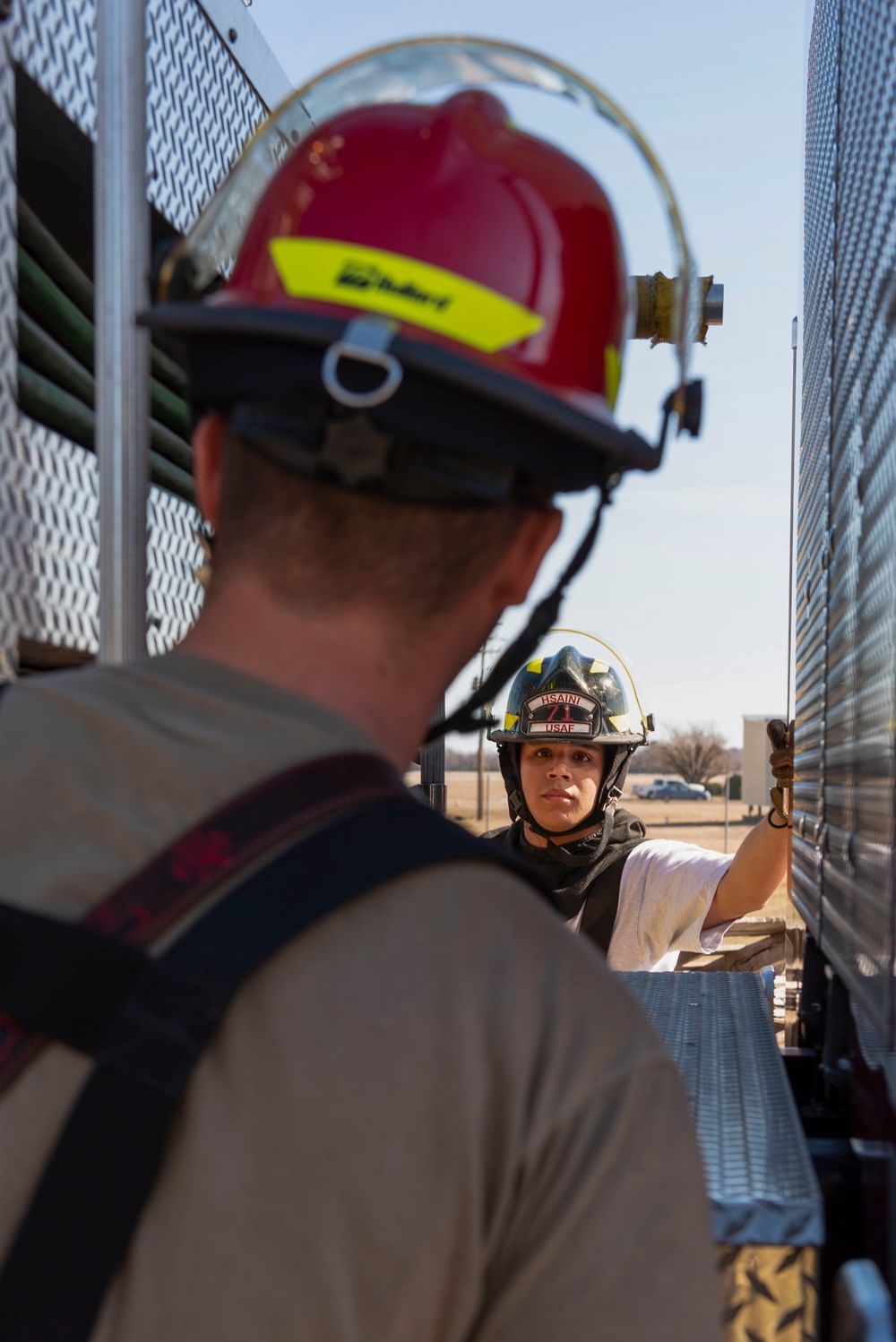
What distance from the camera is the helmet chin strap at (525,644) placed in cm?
Answer: 149

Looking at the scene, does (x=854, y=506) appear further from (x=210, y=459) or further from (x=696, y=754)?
(x=696, y=754)

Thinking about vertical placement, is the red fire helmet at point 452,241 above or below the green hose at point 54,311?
below

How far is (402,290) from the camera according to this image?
4.00 ft

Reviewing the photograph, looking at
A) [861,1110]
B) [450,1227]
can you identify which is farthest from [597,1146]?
[861,1110]

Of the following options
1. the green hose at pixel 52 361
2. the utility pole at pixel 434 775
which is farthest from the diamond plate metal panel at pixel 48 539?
the utility pole at pixel 434 775

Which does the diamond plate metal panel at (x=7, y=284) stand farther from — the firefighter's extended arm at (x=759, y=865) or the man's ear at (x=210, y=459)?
the firefighter's extended arm at (x=759, y=865)

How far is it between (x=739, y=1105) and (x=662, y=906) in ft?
9.68

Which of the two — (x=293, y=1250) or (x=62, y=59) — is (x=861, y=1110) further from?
(x=62, y=59)

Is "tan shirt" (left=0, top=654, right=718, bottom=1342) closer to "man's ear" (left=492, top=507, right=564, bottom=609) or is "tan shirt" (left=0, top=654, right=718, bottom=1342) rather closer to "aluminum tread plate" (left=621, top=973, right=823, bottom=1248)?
"man's ear" (left=492, top=507, right=564, bottom=609)

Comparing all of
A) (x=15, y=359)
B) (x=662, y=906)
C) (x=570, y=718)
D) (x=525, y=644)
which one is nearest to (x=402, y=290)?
(x=525, y=644)

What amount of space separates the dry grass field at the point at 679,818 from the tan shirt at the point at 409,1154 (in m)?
32.7

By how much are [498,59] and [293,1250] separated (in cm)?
147

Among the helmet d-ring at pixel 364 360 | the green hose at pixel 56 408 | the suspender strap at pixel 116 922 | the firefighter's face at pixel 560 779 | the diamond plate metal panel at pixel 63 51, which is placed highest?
the diamond plate metal panel at pixel 63 51

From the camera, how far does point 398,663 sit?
119 cm
